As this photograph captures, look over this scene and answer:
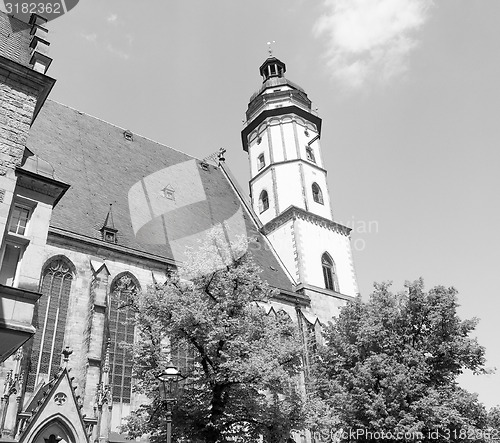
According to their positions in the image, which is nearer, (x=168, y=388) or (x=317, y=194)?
(x=168, y=388)

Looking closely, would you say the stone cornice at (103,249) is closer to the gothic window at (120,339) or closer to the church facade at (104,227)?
the church facade at (104,227)

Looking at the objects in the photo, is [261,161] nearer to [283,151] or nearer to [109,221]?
[283,151]

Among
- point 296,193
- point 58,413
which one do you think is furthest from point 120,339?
point 296,193

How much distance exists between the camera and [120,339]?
58.3 ft

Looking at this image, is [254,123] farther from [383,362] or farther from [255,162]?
[383,362]

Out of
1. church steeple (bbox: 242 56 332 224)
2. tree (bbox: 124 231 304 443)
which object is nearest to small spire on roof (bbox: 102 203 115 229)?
tree (bbox: 124 231 304 443)

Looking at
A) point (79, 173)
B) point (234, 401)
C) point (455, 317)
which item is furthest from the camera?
point (79, 173)

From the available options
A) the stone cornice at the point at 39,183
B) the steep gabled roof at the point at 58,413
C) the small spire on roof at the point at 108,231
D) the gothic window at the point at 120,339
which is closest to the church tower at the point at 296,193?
the gothic window at the point at 120,339

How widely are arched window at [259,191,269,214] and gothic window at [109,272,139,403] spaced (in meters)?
12.3

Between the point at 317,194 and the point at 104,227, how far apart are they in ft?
45.7

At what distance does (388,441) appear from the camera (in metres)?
15.9

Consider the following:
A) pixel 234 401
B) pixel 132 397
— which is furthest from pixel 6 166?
pixel 132 397

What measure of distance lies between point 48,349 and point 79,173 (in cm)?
895

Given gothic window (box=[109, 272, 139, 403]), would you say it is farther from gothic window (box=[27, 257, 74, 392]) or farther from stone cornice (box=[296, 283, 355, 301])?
stone cornice (box=[296, 283, 355, 301])
